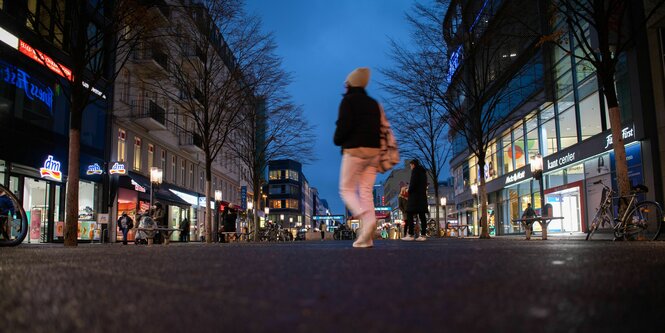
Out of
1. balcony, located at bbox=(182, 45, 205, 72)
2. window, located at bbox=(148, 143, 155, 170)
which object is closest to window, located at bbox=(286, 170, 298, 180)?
window, located at bbox=(148, 143, 155, 170)

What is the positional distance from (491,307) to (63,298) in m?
1.73

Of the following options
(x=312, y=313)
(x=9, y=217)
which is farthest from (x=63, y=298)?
(x=9, y=217)

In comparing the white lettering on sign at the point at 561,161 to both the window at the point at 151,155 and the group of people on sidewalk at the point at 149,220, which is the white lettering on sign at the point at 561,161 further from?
the window at the point at 151,155

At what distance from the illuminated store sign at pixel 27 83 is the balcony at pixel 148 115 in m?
6.41

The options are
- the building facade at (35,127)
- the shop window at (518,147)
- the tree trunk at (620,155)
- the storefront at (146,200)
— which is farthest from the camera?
the shop window at (518,147)

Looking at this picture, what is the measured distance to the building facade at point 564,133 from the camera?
1928 cm

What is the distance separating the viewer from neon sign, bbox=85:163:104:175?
24.4m

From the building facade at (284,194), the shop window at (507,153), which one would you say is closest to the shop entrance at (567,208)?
the shop window at (507,153)

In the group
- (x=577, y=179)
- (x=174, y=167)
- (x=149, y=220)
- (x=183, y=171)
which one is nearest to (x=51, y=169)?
(x=149, y=220)

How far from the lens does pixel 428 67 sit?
22109 millimetres

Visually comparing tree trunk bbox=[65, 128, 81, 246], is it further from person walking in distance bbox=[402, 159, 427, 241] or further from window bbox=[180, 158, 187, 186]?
window bbox=[180, 158, 187, 186]

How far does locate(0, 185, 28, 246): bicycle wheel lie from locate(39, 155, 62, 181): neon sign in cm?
1296

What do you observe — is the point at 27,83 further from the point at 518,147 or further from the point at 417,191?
the point at 518,147

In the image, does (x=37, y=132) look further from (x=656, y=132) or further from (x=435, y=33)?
(x=656, y=132)
